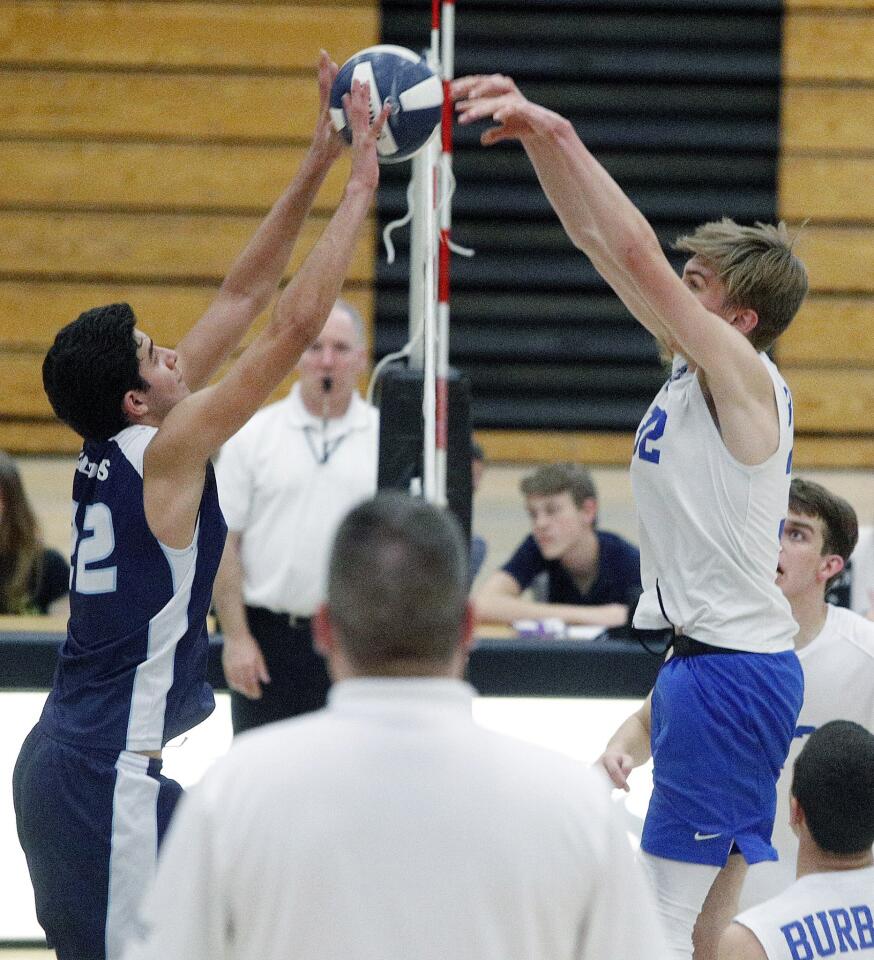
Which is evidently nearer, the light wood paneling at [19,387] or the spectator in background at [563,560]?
the spectator in background at [563,560]

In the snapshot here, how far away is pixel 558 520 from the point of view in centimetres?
536

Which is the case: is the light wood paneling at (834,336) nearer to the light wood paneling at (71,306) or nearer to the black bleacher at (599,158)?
the black bleacher at (599,158)

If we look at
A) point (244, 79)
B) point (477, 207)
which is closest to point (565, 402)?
point (477, 207)

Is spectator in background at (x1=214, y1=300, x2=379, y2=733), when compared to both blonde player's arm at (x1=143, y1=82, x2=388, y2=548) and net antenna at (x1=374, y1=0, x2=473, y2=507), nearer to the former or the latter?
net antenna at (x1=374, y1=0, x2=473, y2=507)

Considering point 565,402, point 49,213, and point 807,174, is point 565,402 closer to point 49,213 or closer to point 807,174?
point 807,174

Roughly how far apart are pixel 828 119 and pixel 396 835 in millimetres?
7509

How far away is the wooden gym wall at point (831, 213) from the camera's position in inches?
319

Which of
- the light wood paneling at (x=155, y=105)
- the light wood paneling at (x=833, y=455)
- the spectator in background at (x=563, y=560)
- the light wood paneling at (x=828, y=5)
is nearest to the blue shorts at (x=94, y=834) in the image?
the spectator in background at (x=563, y=560)

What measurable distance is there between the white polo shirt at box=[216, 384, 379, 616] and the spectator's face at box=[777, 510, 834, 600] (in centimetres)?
178

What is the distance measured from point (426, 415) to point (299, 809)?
2248mm

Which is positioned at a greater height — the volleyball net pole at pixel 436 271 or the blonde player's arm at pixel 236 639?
Answer: the volleyball net pole at pixel 436 271

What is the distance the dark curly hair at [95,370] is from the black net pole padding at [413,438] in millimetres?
1185

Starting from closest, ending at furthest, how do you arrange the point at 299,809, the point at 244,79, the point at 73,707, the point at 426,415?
the point at 299,809, the point at 73,707, the point at 426,415, the point at 244,79

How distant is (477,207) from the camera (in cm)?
833
